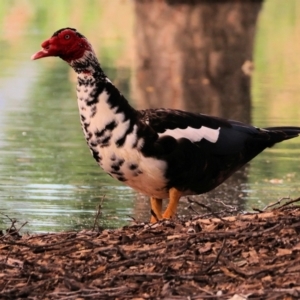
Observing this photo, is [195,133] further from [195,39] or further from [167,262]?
[195,39]

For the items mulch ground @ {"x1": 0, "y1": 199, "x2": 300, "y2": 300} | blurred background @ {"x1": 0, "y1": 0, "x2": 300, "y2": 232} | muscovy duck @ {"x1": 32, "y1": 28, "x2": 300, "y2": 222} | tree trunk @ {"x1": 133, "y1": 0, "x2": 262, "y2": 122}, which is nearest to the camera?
mulch ground @ {"x1": 0, "y1": 199, "x2": 300, "y2": 300}

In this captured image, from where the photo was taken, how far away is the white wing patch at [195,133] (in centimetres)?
623

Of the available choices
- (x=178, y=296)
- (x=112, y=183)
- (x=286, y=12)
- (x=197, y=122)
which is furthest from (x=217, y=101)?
(x=286, y=12)

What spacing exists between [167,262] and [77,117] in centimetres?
735

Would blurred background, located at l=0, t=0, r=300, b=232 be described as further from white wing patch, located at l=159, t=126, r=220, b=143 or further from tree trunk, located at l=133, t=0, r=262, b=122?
white wing patch, located at l=159, t=126, r=220, b=143

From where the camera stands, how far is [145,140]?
241 inches

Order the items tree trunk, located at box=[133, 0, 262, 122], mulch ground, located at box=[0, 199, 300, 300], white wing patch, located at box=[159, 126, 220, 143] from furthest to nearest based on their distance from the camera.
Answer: tree trunk, located at box=[133, 0, 262, 122] → white wing patch, located at box=[159, 126, 220, 143] → mulch ground, located at box=[0, 199, 300, 300]

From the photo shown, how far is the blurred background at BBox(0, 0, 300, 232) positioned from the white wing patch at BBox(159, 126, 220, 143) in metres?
0.99

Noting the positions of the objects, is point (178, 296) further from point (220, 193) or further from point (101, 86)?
point (220, 193)

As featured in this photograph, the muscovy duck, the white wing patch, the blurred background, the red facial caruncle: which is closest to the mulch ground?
the muscovy duck

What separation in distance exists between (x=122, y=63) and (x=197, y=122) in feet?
36.4

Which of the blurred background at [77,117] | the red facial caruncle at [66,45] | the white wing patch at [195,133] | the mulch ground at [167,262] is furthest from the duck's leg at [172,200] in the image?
the red facial caruncle at [66,45]

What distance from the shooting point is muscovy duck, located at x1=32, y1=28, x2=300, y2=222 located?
20.0 ft

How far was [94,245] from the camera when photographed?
5238mm
